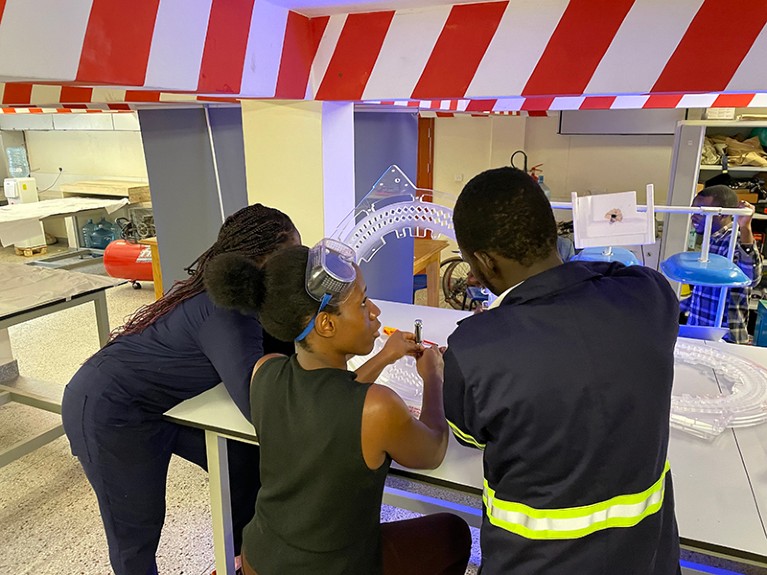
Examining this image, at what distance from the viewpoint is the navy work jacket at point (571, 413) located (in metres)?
0.88

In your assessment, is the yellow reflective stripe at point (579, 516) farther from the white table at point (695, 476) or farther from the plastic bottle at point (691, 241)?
the plastic bottle at point (691, 241)

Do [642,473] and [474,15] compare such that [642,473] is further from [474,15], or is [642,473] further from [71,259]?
[71,259]

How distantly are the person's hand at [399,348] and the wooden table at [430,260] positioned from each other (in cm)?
229

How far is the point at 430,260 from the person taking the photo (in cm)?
396

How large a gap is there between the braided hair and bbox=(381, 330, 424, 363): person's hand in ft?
1.26

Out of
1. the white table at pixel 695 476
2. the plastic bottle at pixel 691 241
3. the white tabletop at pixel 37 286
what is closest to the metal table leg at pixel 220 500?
the white table at pixel 695 476

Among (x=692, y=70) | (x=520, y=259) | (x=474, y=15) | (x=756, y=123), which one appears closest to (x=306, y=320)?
(x=520, y=259)

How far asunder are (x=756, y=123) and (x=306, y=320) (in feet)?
13.6

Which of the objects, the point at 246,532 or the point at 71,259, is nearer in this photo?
the point at 246,532

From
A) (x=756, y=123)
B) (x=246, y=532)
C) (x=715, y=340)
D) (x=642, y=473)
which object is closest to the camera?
(x=642, y=473)

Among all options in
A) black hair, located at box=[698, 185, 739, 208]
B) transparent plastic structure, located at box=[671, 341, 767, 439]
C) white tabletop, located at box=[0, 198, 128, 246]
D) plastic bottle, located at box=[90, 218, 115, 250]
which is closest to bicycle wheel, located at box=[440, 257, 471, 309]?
black hair, located at box=[698, 185, 739, 208]

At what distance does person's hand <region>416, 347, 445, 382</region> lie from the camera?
1.31m

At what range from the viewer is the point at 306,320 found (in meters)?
1.12

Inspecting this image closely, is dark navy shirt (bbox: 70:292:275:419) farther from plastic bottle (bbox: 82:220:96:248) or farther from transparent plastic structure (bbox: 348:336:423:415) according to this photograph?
plastic bottle (bbox: 82:220:96:248)
